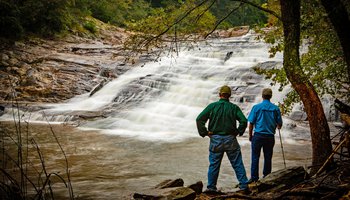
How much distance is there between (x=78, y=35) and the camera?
27.3 metres

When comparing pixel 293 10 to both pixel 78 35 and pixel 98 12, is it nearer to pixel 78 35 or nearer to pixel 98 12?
pixel 78 35

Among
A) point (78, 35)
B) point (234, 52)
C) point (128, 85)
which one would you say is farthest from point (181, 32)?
point (78, 35)

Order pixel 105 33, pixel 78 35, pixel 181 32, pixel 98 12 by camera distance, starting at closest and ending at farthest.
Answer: pixel 181 32
pixel 78 35
pixel 105 33
pixel 98 12

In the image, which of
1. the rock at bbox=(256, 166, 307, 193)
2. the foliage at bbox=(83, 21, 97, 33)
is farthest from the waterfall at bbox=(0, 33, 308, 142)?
the foliage at bbox=(83, 21, 97, 33)

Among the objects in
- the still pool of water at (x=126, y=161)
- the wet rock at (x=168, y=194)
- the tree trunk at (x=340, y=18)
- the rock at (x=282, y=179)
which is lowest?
the still pool of water at (x=126, y=161)

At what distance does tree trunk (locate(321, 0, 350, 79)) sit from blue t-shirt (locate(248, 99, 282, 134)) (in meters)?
1.88

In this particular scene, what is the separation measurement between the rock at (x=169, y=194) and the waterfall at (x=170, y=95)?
272 inches

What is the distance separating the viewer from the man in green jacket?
5.93 meters

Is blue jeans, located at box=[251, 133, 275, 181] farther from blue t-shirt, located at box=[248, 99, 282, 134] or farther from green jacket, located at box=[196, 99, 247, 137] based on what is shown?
green jacket, located at box=[196, 99, 247, 137]

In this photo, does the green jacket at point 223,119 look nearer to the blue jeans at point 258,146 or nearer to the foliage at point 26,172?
the blue jeans at point 258,146

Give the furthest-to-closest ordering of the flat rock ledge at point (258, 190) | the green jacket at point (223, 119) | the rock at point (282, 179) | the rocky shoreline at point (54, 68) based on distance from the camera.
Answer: the rocky shoreline at point (54, 68) → the green jacket at point (223, 119) → the rock at point (282, 179) → the flat rock ledge at point (258, 190)

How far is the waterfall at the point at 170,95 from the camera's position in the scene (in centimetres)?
1503

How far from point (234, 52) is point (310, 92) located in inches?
733

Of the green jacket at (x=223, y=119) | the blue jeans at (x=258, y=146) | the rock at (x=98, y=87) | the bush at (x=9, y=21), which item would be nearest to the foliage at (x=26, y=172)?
the green jacket at (x=223, y=119)
